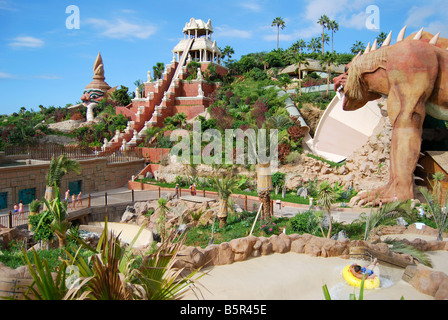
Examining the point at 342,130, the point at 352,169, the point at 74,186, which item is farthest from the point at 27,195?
the point at 342,130

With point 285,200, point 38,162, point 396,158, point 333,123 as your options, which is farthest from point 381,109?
point 38,162

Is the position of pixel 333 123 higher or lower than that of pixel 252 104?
lower

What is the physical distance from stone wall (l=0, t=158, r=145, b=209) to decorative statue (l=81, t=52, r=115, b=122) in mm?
14893

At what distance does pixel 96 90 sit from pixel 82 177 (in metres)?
21.5

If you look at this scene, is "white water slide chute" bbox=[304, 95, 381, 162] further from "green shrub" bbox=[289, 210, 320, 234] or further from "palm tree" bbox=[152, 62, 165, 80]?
"palm tree" bbox=[152, 62, 165, 80]

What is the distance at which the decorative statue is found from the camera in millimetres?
34688

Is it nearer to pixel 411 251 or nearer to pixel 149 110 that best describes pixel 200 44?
pixel 149 110

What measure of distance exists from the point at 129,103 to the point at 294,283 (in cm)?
3231

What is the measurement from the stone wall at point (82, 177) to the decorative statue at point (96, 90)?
1489cm

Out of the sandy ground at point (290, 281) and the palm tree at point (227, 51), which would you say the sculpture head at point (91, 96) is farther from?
the sandy ground at point (290, 281)

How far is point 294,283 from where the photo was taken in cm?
645

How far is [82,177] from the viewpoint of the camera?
18.4 metres
